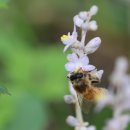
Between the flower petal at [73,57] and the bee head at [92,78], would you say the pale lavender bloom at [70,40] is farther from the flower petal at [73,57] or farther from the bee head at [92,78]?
the bee head at [92,78]

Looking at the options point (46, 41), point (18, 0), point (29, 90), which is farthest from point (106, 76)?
point (29, 90)

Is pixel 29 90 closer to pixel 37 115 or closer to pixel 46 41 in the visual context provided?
pixel 37 115

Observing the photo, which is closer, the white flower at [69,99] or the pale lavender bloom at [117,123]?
the white flower at [69,99]

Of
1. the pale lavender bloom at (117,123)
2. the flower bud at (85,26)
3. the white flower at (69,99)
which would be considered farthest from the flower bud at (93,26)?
the pale lavender bloom at (117,123)

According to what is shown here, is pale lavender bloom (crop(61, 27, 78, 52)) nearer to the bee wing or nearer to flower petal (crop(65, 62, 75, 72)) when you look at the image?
flower petal (crop(65, 62, 75, 72))

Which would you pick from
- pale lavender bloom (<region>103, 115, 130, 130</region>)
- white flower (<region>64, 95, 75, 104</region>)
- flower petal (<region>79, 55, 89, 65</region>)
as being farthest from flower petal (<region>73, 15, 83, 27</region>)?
pale lavender bloom (<region>103, 115, 130, 130</region>)
